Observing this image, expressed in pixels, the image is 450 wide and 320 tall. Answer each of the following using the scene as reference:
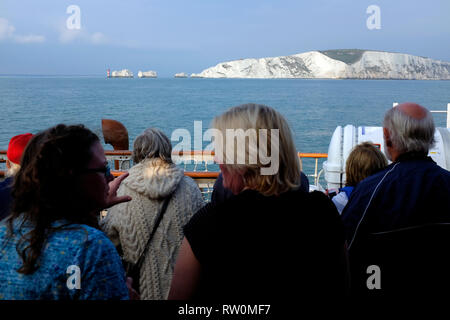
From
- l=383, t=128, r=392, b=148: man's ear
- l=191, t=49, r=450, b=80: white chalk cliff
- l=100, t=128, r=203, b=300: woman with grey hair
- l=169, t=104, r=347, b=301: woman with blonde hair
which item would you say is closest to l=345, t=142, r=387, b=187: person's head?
l=383, t=128, r=392, b=148: man's ear

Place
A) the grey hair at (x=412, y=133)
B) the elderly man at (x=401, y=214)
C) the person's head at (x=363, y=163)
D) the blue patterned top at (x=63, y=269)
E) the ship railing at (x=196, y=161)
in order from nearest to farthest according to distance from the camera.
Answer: the blue patterned top at (x=63, y=269), the elderly man at (x=401, y=214), the grey hair at (x=412, y=133), the person's head at (x=363, y=163), the ship railing at (x=196, y=161)

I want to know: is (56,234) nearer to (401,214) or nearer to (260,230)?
(260,230)

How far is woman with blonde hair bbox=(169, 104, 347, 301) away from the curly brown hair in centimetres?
38

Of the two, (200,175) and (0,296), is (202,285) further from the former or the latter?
(200,175)

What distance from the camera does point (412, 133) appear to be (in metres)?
1.85

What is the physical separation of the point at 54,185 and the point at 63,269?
0.25m

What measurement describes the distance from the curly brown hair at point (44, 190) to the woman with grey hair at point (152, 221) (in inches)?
32.4

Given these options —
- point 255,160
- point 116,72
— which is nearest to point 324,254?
point 255,160

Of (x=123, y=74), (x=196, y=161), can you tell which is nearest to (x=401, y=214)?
(x=196, y=161)

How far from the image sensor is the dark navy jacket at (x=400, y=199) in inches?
66.6

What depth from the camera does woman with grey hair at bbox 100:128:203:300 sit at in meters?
2.04

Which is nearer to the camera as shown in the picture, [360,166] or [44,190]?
[44,190]

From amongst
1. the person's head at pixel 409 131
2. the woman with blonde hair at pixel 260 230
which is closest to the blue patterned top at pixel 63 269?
the woman with blonde hair at pixel 260 230

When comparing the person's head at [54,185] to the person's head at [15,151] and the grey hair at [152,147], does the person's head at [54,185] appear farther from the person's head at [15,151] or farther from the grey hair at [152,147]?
the person's head at [15,151]
